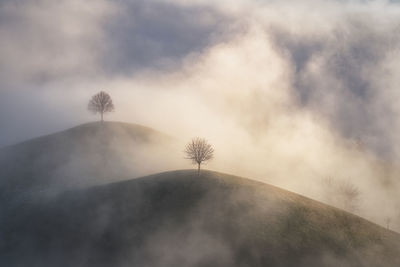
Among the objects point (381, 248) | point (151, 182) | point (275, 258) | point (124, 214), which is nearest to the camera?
point (275, 258)

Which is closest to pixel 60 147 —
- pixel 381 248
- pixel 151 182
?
pixel 151 182

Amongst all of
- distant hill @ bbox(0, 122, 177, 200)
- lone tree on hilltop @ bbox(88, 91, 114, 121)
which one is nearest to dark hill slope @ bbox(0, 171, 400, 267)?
distant hill @ bbox(0, 122, 177, 200)

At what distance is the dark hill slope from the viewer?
5297cm

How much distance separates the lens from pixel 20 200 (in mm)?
75188

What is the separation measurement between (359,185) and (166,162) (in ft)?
300

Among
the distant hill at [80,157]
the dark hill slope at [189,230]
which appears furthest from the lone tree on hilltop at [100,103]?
the dark hill slope at [189,230]

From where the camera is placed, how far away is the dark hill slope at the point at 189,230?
174ft

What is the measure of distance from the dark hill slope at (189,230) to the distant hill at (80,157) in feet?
59.8

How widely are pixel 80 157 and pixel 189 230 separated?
62355 mm

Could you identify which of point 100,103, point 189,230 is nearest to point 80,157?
point 100,103

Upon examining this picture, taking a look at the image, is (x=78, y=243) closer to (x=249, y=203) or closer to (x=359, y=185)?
(x=249, y=203)

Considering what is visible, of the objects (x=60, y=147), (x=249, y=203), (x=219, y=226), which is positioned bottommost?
(x=219, y=226)

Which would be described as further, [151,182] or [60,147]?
[60,147]

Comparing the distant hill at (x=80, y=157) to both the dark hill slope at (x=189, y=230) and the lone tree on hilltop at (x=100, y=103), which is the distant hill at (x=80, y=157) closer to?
the lone tree on hilltop at (x=100, y=103)
